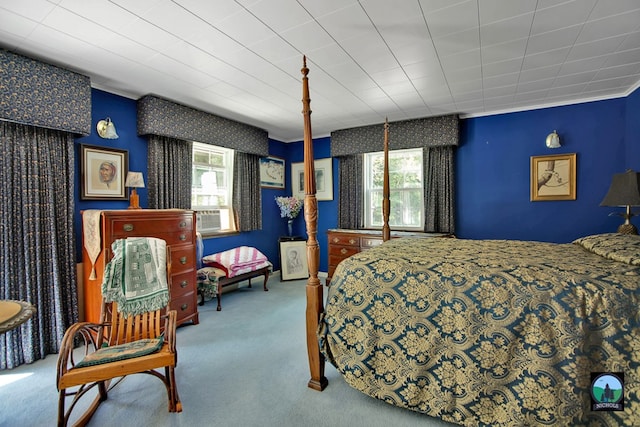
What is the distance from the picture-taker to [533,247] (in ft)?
7.80

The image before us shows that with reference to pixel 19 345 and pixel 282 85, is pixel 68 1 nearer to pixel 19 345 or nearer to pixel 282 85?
pixel 282 85

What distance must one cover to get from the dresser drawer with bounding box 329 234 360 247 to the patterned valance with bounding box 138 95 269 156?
1824 millimetres

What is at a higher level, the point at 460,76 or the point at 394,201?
the point at 460,76

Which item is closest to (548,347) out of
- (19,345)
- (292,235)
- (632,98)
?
(632,98)

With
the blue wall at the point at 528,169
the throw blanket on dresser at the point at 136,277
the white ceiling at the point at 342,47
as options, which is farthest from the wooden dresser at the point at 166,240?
the blue wall at the point at 528,169

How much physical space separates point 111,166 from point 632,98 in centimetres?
568

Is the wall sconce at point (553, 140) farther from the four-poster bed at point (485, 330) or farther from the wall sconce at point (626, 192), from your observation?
the four-poster bed at point (485, 330)

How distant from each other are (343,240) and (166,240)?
8.22 feet

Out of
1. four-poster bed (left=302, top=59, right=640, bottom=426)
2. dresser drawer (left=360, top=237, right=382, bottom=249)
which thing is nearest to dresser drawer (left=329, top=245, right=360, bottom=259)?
dresser drawer (left=360, top=237, right=382, bottom=249)

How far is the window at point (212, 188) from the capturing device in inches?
165

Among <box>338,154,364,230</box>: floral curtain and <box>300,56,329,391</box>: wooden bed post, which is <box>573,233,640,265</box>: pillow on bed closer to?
<box>300,56,329,391</box>: wooden bed post

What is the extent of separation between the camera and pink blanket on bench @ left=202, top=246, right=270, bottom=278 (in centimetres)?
390

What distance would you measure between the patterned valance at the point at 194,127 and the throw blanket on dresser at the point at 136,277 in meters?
1.68

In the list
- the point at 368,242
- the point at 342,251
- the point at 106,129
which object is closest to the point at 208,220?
the point at 106,129
